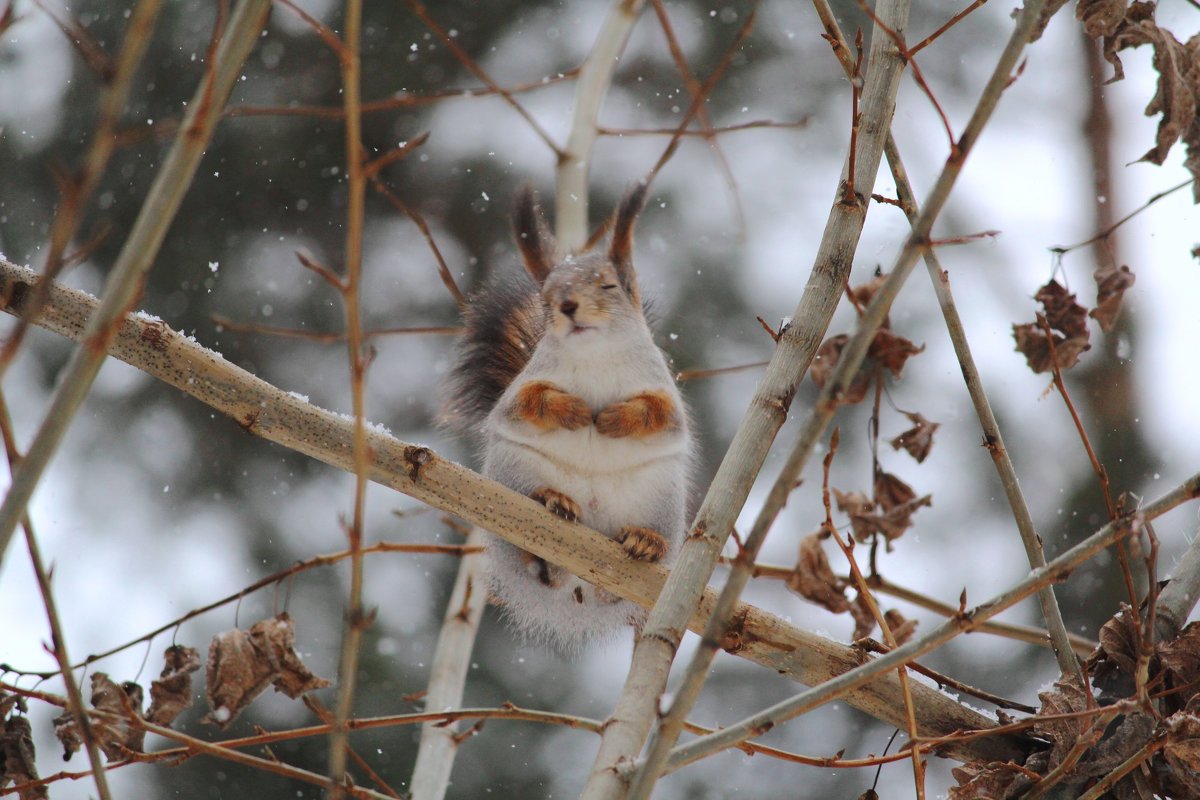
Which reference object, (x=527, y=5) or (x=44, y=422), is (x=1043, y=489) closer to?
(x=527, y=5)

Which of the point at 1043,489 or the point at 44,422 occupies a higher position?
the point at 1043,489

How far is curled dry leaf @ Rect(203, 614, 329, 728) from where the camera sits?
65.2 inches

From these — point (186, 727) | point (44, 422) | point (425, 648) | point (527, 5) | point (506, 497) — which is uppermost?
point (527, 5)

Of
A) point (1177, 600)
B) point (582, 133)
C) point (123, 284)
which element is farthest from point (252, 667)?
point (582, 133)

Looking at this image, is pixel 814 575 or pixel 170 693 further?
pixel 814 575

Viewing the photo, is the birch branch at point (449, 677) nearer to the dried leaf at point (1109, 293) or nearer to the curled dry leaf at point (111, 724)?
the curled dry leaf at point (111, 724)

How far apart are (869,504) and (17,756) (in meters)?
1.38

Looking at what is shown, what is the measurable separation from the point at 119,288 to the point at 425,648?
3.42 m

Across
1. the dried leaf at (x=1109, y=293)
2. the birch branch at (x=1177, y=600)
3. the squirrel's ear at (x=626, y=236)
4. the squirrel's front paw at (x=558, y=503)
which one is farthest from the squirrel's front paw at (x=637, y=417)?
the birch branch at (x=1177, y=600)

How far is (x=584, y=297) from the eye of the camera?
2154 mm

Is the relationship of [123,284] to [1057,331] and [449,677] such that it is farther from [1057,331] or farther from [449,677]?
[449,677]

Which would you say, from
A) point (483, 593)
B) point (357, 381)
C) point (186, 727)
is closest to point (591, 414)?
point (483, 593)

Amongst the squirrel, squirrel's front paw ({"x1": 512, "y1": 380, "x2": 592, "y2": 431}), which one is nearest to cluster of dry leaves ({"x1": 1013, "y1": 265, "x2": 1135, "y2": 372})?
the squirrel

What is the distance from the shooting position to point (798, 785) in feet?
13.4
